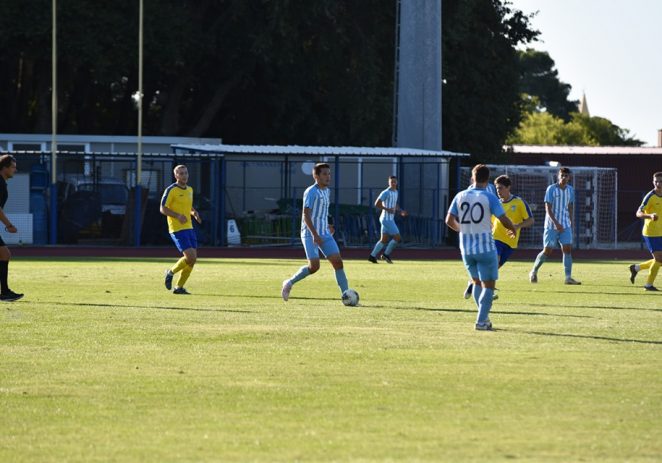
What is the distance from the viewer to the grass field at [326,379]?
28.3ft

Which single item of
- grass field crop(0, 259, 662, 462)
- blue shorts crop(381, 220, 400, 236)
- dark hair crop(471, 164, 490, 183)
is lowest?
grass field crop(0, 259, 662, 462)

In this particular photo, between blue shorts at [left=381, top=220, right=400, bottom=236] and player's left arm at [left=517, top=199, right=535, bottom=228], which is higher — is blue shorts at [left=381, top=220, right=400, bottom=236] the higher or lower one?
the lower one

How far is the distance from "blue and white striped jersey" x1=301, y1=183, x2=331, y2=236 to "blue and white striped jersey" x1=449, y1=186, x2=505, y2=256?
11.9 ft

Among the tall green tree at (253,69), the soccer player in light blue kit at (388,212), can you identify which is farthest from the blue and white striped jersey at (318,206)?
the tall green tree at (253,69)

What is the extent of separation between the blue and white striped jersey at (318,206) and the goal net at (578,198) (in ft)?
82.9

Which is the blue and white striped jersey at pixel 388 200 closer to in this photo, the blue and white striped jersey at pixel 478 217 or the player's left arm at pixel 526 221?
the player's left arm at pixel 526 221

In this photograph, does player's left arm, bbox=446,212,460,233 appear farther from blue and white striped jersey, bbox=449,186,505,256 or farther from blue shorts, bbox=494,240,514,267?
blue shorts, bbox=494,240,514,267

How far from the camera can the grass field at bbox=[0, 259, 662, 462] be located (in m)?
8.62

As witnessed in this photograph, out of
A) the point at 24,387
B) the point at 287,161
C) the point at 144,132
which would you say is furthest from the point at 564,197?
the point at 144,132

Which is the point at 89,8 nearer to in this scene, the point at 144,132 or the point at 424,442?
the point at 144,132

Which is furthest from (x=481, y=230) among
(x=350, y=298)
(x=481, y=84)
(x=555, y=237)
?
(x=481, y=84)

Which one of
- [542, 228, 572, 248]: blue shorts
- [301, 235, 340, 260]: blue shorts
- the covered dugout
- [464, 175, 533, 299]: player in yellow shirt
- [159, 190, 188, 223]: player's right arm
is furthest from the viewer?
the covered dugout

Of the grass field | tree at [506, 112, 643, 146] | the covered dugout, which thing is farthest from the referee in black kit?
tree at [506, 112, 643, 146]

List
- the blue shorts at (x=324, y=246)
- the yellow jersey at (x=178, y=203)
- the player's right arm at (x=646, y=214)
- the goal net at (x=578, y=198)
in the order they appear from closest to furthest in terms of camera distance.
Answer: the blue shorts at (x=324, y=246) → the yellow jersey at (x=178, y=203) → the player's right arm at (x=646, y=214) → the goal net at (x=578, y=198)
